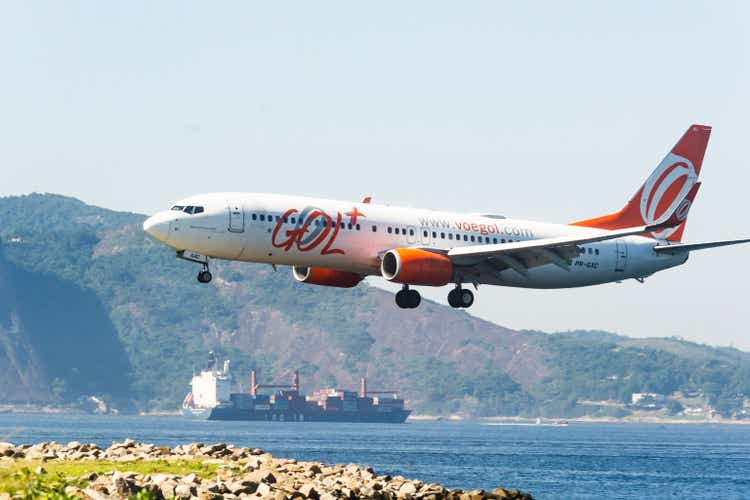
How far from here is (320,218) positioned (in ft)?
197

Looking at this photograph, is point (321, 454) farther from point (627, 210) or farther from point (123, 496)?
point (123, 496)

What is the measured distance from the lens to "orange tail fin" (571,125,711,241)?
7731cm

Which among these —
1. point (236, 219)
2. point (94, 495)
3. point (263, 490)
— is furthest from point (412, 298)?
point (94, 495)

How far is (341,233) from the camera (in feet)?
199

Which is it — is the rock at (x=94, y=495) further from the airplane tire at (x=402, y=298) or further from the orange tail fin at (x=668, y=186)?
the orange tail fin at (x=668, y=186)

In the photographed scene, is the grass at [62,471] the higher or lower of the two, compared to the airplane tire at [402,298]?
lower

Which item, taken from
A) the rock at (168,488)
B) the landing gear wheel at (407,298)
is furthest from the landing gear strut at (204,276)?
the rock at (168,488)

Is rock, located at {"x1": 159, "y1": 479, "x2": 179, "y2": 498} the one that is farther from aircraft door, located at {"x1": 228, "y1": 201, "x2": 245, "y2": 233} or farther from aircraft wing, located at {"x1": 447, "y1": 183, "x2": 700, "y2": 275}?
aircraft wing, located at {"x1": 447, "y1": 183, "x2": 700, "y2": 275}

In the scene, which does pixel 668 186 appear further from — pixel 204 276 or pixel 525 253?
pixel 204 276

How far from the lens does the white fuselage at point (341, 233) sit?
189ft

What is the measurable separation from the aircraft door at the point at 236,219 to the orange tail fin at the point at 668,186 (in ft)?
85.3

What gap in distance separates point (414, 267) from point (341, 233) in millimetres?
3728

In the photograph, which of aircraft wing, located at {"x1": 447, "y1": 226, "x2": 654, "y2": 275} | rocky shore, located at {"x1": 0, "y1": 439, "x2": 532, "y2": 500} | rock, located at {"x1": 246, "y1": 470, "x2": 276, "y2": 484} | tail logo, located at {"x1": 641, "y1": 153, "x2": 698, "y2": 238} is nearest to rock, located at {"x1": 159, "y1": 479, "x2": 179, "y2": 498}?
rocky shore, located at {"x1": 0, "y1": 439, "x2": 532, "y2": 500}

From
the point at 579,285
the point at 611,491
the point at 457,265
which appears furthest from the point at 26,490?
the point at 611,491
